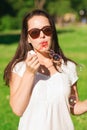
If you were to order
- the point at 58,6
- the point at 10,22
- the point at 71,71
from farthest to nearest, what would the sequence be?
1. the point at 58,6
2. the point at 10,22
3. the point at 71,71

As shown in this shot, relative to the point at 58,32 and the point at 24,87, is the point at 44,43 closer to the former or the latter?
the point at 24,87

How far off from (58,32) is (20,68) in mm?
58722

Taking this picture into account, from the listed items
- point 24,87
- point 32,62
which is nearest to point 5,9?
point 24,87

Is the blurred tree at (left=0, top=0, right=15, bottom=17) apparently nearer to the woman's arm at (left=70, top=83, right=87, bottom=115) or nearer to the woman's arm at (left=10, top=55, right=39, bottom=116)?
the woman's arm at (left=70, top=83, right=87, bottom=115)

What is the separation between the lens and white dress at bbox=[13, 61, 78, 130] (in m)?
4.30

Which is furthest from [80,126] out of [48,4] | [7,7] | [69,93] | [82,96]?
[48,4]

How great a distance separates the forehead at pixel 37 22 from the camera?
4.41 m

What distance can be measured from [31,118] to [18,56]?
1.97ft

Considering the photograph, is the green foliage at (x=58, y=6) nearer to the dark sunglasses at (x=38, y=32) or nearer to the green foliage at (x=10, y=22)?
the green foliage at (x=10, y=22)

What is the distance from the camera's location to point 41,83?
14.2 ft

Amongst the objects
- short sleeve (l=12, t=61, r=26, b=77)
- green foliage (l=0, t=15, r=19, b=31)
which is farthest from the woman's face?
green foliage (l=0, t=15, r=19, b=31)

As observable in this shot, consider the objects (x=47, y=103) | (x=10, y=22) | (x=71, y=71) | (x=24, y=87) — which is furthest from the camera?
(x=10, y=22)

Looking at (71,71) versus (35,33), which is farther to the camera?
(71,71)

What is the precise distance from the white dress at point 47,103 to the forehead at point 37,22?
360 mm
